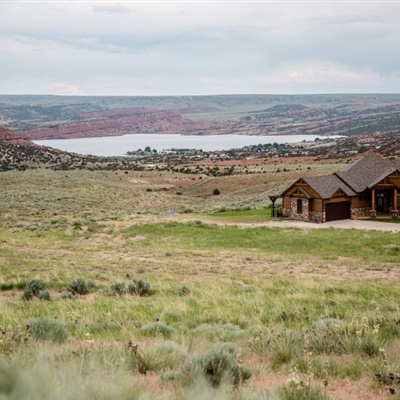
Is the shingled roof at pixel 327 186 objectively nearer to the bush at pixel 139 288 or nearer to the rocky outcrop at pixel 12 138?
the bush at pixel 139 288

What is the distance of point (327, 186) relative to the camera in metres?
37.4

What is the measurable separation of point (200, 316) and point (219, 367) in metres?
4.38

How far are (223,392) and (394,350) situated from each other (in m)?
3.22

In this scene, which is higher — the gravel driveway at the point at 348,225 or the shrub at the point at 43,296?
the shrub at the point at 43,296

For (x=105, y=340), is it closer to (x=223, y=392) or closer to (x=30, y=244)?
(x=223, y=392)

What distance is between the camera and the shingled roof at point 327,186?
1433 inches

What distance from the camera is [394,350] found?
6.57m

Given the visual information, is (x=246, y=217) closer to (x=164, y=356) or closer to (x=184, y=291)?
(x=184, y=291)

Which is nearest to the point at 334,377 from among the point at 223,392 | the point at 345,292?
the point at 223,392

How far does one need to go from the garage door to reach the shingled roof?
857 millimetres

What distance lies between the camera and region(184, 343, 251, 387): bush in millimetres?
5211

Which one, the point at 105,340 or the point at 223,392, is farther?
the point at 105,340

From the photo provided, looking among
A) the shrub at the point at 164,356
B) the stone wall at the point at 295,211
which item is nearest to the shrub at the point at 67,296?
the shrub at the point at 164,356

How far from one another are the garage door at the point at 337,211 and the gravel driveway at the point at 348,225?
469 mm
